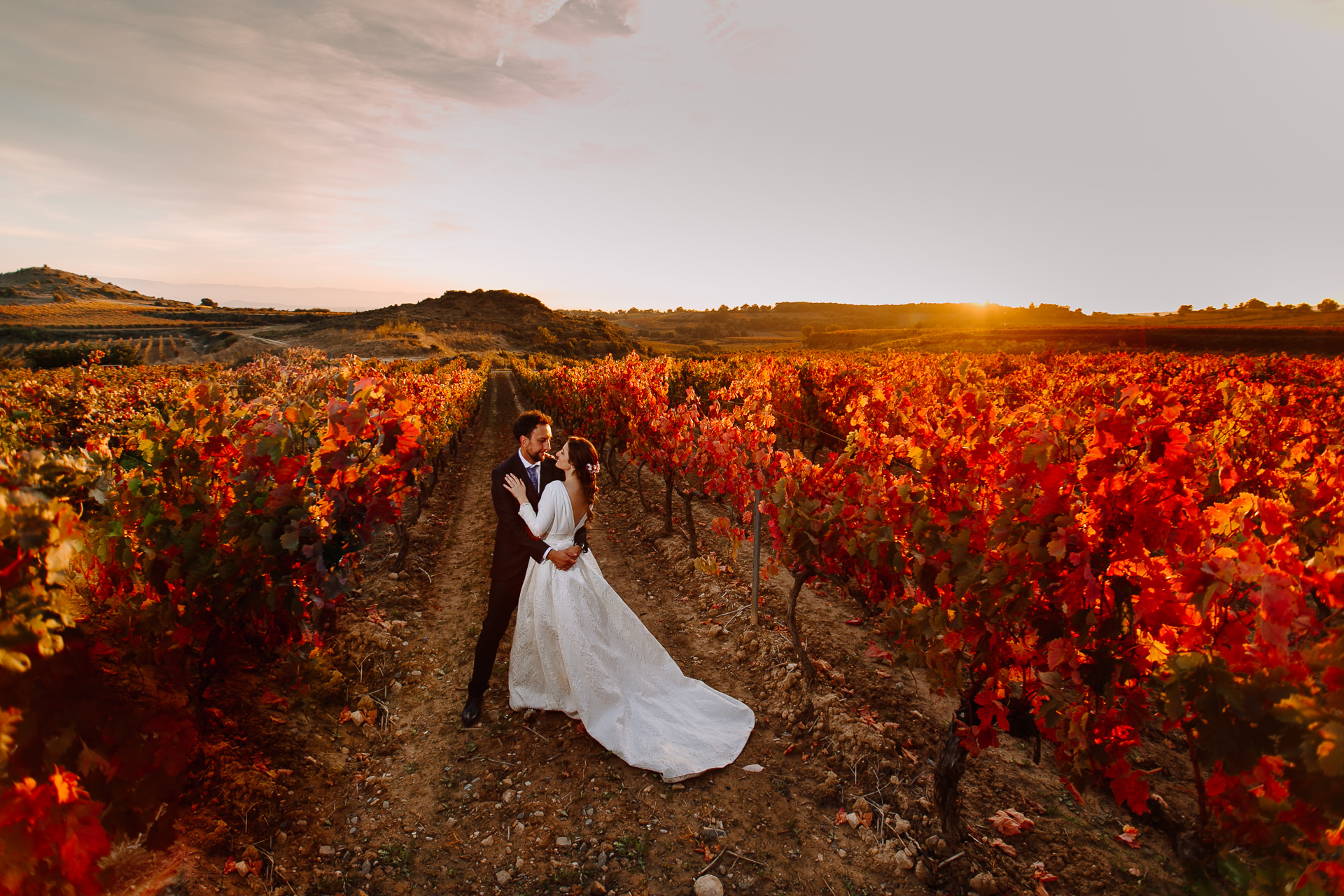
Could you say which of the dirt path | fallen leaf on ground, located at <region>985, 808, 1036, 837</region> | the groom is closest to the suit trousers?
the groom

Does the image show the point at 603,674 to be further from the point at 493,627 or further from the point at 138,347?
the point at 138,347

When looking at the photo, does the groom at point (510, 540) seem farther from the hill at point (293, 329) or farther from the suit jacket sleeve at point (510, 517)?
the hill at point (293, 329)

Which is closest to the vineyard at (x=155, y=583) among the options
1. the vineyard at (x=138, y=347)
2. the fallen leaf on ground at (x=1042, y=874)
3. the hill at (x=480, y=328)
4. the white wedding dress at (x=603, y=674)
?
the white wedding dress at (x=603, y=674)

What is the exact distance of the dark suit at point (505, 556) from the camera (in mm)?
4301

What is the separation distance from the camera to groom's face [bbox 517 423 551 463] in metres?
4.34

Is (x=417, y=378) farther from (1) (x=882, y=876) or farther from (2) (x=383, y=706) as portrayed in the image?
(1) (x=882, y=876)

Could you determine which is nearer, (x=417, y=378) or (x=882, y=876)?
(x=882, y=876)

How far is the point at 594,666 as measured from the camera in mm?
4105

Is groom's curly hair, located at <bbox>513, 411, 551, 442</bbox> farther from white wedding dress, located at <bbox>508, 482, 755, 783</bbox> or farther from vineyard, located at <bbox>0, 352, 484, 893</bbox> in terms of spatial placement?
vineyard, located at <bbox>0, 352, 484, 893</bbox>

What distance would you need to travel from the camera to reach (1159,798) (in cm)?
344

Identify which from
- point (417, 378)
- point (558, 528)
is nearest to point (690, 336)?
point (417, 378)

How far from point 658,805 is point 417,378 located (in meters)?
12.8

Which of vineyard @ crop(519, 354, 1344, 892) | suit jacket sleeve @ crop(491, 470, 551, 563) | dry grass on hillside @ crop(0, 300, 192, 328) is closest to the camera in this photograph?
vineyard @ crop(519, 354, 1344, 892)

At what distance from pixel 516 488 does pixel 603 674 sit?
1.56 meters
